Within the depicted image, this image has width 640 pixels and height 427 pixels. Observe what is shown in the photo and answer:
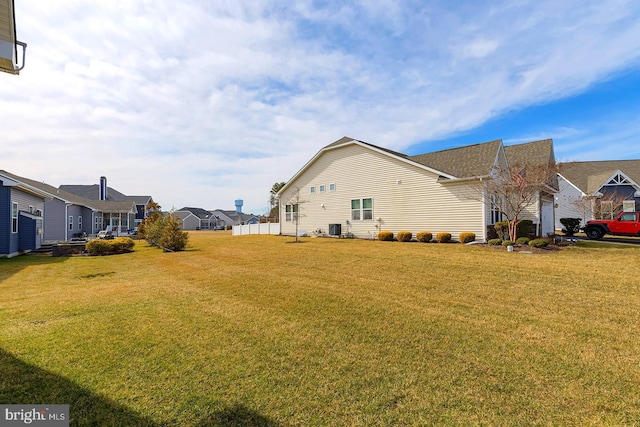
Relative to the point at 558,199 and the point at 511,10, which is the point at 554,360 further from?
the point at 558,199

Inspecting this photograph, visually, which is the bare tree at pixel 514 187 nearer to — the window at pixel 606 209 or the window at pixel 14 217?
the window at pixel 606 209

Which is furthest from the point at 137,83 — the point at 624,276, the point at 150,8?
the point at 624,276

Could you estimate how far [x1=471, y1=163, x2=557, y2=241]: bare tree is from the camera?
13.3 meters

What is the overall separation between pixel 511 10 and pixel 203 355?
13112 millimetres

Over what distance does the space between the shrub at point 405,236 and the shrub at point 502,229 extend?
14.4 ft

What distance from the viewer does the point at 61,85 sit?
8281 millimetres

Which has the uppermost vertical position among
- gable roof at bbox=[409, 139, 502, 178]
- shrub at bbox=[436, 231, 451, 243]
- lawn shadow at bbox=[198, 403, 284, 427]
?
gable roof at bbox=[409, 139, 502, 178]

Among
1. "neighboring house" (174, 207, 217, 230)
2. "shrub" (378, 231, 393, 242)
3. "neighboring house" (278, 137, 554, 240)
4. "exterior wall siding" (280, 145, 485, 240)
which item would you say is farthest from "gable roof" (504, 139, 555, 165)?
"neighboring house" (174, 207, 217, 230)

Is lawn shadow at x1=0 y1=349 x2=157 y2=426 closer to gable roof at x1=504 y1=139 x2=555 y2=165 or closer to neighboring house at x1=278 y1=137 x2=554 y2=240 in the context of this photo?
neighboring house at x1=278 y1=137 x2=554 y2=240

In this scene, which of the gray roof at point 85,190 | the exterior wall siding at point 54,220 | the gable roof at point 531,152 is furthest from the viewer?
the gray roof at point 85,190

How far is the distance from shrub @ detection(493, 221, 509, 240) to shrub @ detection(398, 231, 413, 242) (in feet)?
14.4

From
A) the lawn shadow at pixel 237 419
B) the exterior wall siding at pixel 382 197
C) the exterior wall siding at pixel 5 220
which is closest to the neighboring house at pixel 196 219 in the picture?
the exterior wall siding at pixel 382 197

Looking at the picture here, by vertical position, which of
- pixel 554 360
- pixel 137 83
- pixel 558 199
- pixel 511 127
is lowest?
pixel 554 360

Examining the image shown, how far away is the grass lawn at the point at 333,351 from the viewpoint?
101 inches
